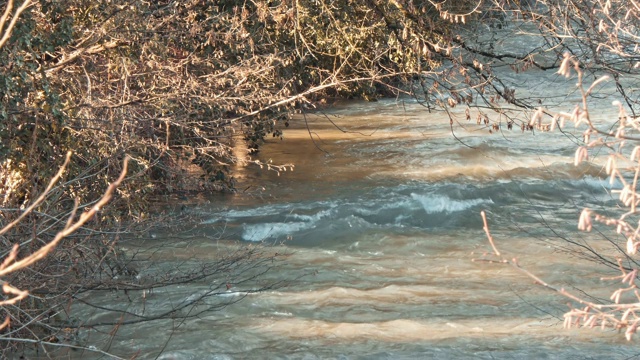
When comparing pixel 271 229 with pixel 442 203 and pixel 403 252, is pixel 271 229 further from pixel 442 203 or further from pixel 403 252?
pixel 442 203

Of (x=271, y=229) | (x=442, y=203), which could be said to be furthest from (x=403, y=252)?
(x=442, y=203)

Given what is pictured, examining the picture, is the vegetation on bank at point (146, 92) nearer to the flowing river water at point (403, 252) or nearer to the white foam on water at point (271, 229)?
the flowing river water at point (403, 252)

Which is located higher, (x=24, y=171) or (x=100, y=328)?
(x=24, y=171)

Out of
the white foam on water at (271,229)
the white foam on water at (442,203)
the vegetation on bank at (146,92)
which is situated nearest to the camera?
the vegetation on bank at (146,92)

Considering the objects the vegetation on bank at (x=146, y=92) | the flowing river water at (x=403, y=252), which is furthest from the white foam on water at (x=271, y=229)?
the vegetation on bank at (x=146, y=92)

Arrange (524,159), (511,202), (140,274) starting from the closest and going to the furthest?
(140,274), (511,202), (524,159)

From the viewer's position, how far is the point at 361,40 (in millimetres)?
10648

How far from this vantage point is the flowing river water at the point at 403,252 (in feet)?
25.2

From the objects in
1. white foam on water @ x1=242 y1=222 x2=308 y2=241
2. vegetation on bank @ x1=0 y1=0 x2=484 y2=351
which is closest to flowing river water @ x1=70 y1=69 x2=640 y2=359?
white foam on water @ x1=242 y1=222 x2=308 y2=241

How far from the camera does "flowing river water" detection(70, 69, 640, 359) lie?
303 inches

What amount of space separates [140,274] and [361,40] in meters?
3.91

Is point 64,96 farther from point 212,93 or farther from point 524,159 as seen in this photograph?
point 524,159

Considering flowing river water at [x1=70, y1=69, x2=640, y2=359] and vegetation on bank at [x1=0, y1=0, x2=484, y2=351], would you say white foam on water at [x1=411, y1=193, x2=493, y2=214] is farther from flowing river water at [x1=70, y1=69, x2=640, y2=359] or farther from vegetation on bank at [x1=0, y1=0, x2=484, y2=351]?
vegetation on bank at [x1=0, y1=0, x2=484, y2=351]

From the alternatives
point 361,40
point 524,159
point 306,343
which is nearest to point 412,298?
point 306,343
